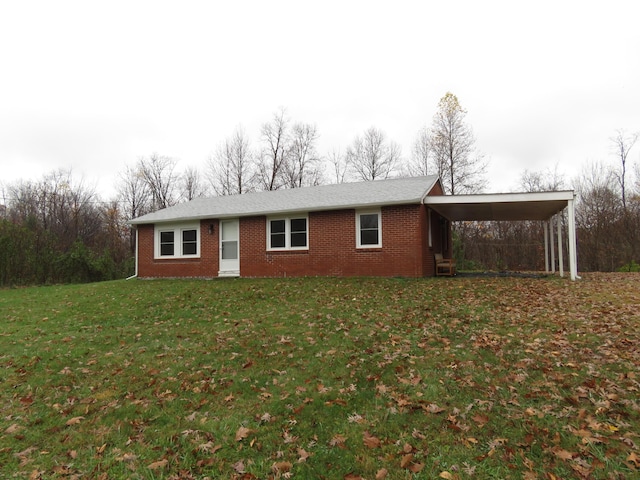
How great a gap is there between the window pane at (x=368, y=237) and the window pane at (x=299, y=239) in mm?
2282

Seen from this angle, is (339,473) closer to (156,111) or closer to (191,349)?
(191,349)

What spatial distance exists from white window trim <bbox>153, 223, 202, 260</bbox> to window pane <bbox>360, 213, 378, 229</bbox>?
733cm

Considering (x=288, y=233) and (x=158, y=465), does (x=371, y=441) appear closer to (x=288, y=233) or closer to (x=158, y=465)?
(x=158, y=465)

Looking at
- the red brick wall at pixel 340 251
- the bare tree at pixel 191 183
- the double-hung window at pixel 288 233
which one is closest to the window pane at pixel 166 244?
the red brick wall at pixel 340 251

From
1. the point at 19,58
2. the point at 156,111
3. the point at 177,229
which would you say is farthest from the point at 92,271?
the point at 19,58

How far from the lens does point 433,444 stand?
9.90ft

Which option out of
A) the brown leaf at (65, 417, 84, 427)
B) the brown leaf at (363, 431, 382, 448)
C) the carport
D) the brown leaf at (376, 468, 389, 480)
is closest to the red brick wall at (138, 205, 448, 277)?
the carport

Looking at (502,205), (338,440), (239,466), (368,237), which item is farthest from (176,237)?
(338,440)

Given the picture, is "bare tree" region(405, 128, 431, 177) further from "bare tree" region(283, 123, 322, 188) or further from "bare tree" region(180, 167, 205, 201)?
"bare tree" region(180, 167, 205, 201)

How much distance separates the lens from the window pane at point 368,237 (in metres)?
12.8

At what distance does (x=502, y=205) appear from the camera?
1290cm

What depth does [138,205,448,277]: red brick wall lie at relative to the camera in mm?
12281

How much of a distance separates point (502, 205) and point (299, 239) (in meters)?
7.49

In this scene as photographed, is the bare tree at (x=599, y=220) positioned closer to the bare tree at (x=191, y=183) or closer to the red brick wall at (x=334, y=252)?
the red brick wall at (x=334, y=252)
